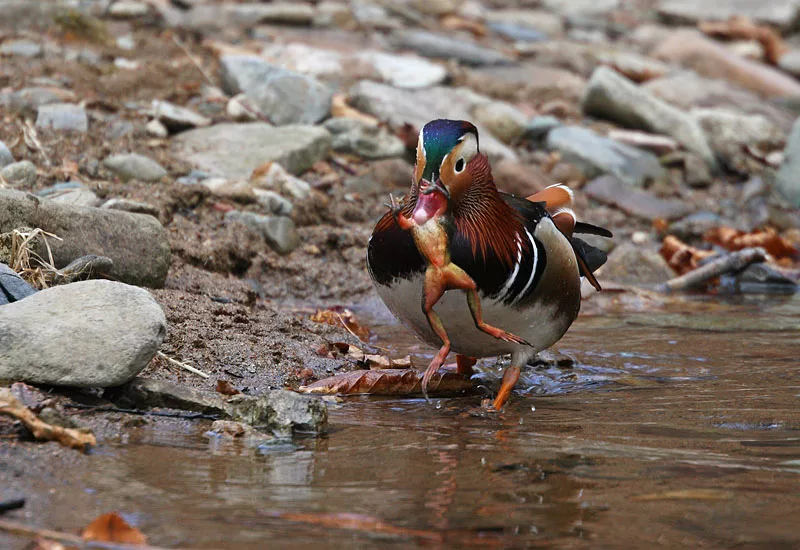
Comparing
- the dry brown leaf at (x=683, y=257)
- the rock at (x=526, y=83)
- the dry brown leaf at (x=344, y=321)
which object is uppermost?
the dry brown leaf at (x=344, y=321)

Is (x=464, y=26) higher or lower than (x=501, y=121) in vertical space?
lower

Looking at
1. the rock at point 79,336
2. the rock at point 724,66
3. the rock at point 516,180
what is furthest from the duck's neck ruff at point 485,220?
the rock at point 724,66

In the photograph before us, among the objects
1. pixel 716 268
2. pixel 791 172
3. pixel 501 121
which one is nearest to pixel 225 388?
pixel 716 268

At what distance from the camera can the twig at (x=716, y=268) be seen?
782 cm

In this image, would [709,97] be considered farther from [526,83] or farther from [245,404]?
[245,404]

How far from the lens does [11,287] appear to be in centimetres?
405

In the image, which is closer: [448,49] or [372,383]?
[372,383]

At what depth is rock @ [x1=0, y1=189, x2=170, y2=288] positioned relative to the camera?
4.64 meters

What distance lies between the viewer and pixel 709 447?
354 centimetres

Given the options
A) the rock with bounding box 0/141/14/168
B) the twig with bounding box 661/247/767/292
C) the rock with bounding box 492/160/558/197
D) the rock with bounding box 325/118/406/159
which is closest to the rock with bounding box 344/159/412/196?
the rock with bounding box 325/118/406/159

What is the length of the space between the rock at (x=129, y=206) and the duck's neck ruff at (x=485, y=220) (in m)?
2.40

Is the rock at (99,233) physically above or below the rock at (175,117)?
above

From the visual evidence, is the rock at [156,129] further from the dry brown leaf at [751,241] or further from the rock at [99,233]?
the dry brown leaf at [751,241]

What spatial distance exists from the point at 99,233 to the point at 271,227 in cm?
202
